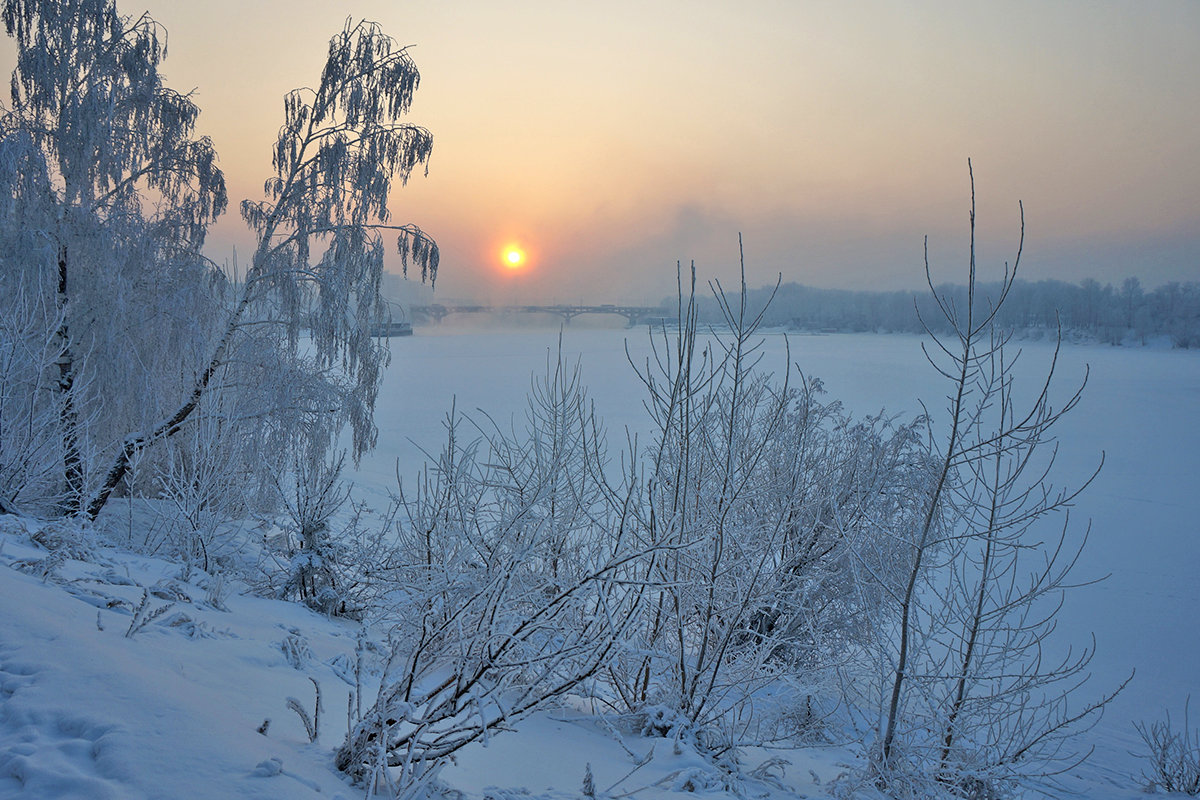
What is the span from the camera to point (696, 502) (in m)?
4.73

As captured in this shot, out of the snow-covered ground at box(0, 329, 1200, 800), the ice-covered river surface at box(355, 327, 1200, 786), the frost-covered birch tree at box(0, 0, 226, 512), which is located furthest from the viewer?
the ice-covered river surface at box(355, 327, 1200, 786)

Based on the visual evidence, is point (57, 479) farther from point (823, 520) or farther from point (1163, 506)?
point (1163, 506)

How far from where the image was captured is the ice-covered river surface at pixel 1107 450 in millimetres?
11919

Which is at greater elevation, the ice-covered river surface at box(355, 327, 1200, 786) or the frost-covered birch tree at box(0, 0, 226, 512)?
the frost-covered birch tree at box(0, 0, 226, 512)

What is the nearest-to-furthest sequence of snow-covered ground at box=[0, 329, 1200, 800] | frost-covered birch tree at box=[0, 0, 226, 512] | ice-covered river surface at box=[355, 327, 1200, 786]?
snow-covered ground at box=[0, 329, 1200, 800] → frost-covered birch tree at box=[0, 0, 226, 512] → ice-covered river surface at box=[355, 327, 1200, 786]

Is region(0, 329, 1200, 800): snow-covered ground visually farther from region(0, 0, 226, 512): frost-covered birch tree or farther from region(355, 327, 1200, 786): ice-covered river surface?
region(0, 0, 226, 512): frost-covered birch tree

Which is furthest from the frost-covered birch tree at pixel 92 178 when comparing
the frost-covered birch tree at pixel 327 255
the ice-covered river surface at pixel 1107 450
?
the ice-covered river surface at pixel 1107 450

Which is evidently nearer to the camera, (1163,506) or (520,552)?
(520,552)

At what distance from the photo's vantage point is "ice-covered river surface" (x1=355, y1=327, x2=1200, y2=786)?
1192cm

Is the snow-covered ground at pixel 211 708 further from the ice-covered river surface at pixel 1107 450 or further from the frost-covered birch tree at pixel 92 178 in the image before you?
the frost-covered birch tree at pixel 92 178

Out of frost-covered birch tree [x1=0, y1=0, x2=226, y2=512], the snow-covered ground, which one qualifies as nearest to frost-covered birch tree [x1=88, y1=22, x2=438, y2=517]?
frost-covered birch tree [x1=0, y1=0, x2=226, y2=512]

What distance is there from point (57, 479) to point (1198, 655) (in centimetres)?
1733

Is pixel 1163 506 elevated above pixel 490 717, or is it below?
below

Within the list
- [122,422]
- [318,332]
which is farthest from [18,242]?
[318,332]
